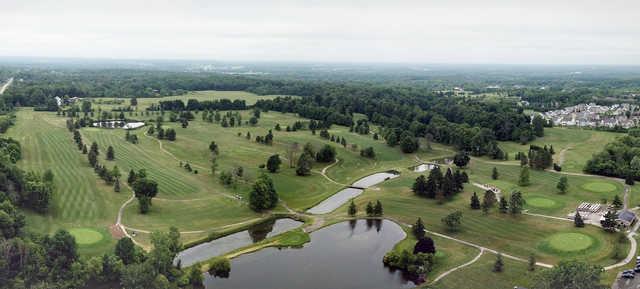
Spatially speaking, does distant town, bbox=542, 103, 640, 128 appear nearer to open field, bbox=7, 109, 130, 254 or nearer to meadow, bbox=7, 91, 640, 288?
meadow, bbox=7, 91, 640, 288

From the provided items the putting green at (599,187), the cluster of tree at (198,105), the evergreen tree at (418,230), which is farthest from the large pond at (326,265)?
the cluster of tree at (198,105)

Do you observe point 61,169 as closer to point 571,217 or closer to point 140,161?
point 140,161

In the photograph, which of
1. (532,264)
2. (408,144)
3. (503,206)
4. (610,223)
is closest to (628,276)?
(532,264)

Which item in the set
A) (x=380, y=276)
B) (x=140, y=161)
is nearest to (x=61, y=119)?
(x=140, y=161)

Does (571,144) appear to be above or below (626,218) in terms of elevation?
below

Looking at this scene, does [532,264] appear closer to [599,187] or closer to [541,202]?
[541,202]

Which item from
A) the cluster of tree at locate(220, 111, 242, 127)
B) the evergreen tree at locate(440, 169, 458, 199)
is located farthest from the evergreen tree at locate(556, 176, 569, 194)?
the cluster of tree at locate(220, 111, 242, 127)
